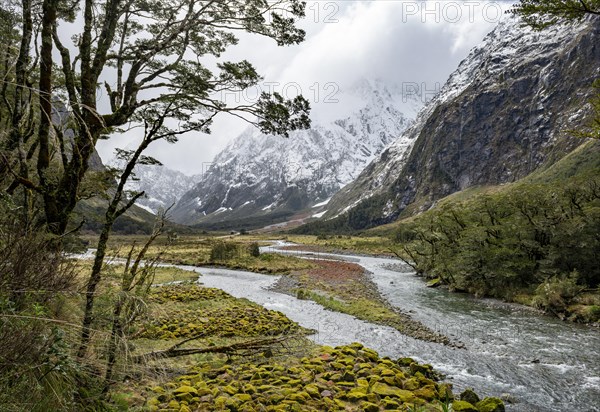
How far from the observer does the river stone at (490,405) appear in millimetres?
10812

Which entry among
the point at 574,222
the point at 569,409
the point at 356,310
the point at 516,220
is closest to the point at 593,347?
A: the point at 569,409

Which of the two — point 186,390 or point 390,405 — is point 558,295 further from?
point 186,390

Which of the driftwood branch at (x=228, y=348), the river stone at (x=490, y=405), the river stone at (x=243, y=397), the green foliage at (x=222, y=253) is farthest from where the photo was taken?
the green foliage at (x=222, y=253)

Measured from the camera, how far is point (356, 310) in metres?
25.8

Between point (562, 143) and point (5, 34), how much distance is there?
595 feet

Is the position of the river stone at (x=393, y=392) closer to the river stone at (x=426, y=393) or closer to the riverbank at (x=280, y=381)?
the riverbank at (x=280, y=381)

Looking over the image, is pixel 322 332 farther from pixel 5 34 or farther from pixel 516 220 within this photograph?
pixel 516 220

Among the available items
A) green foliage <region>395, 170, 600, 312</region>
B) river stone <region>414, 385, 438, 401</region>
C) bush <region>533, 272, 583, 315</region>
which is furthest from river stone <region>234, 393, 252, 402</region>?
green foliage <region>395, 170, 600, 312</region>

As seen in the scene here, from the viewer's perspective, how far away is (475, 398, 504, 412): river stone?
10812 mm

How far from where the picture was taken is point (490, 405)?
10.9 meters

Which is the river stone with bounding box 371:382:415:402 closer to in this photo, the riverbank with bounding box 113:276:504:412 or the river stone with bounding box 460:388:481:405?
the riverbank with bounding box 113:276:504:412

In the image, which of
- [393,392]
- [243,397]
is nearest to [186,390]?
[243,397]

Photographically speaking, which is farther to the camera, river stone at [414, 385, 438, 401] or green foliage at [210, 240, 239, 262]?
green foliage at [210, 240, 239, 262]

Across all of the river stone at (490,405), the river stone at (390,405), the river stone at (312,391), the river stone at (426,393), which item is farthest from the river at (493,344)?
the river stone at (312,391)
